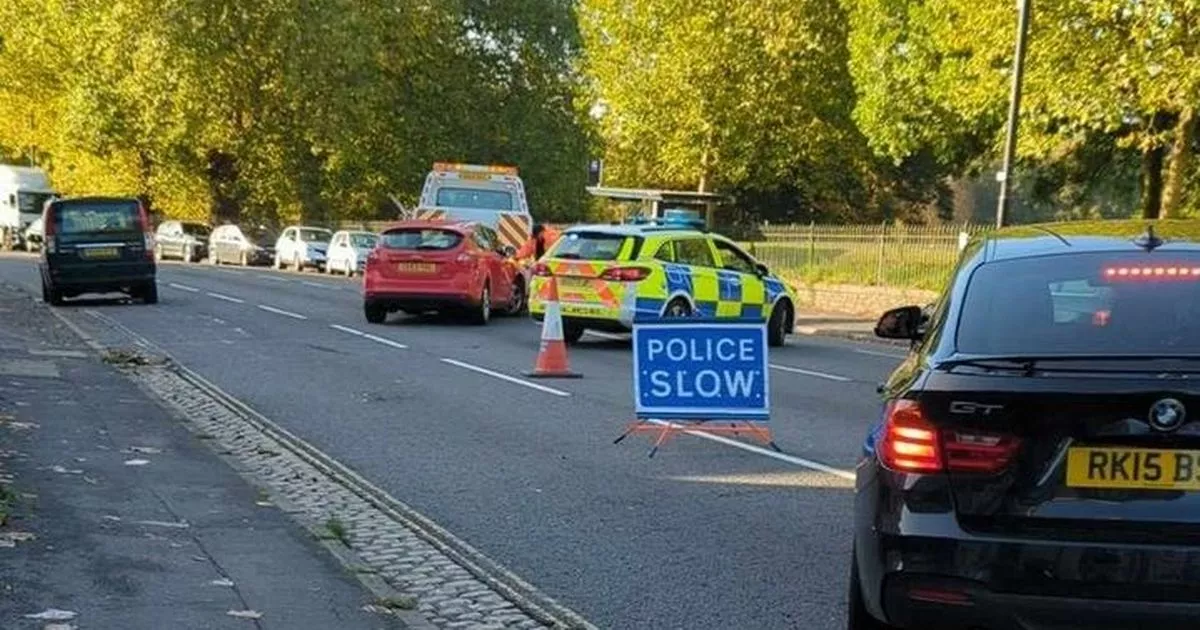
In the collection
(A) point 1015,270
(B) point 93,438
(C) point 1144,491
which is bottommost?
(B) point 93,438

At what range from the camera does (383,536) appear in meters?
7.34

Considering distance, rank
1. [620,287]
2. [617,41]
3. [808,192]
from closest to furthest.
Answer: [620,287] < [617,41] < [808,192]

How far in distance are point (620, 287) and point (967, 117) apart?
13.6 m

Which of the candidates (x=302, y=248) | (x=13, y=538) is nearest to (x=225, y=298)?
(x=302, y=248)

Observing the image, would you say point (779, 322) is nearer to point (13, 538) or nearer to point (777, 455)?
point (777, 455)

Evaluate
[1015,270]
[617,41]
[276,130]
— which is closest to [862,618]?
[1015,270]

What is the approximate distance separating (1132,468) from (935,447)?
56 cm

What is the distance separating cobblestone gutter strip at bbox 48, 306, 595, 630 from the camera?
5.91 meters

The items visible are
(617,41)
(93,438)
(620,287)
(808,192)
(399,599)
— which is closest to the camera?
(399,599)

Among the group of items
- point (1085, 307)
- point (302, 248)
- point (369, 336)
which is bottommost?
point (302, 248)

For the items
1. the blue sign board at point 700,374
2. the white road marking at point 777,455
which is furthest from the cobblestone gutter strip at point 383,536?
the white road marking at point 777,455

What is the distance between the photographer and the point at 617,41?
50469 millimetres

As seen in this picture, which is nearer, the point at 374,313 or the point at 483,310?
the point at 374,313

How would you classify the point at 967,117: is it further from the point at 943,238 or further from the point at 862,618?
the point at 862,618
